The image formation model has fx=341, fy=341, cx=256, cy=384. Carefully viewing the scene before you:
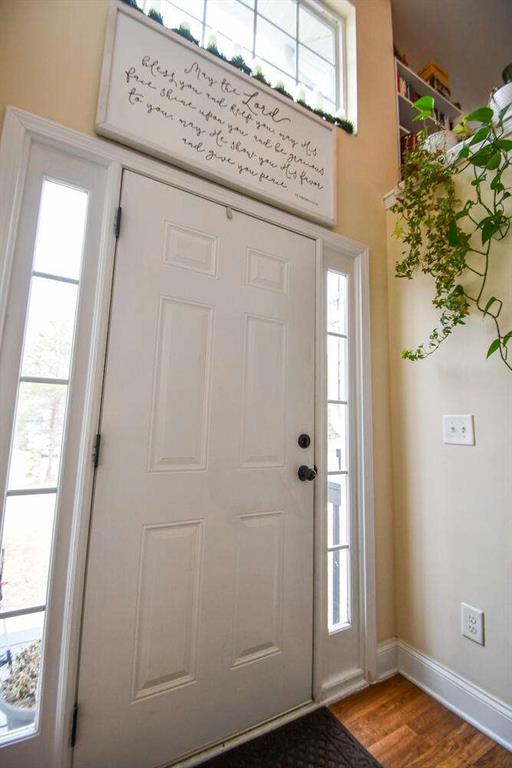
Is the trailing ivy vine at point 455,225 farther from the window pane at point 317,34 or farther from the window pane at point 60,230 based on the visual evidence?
the window pane at point 60,230

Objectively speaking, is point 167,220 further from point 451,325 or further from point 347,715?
point 347,715

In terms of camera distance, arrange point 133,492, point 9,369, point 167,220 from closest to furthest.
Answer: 1. point 9,369
2. point 133,492
3. point 167,220

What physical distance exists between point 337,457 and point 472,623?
79 cm

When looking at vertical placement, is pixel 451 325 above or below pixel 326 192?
below

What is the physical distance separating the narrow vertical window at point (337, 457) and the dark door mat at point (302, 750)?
0.32m

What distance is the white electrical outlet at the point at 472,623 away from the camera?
1294 millimetres

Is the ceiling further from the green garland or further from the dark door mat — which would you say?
the dark door mat

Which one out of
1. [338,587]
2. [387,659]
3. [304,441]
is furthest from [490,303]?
[387,659]

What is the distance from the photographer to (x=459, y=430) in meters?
1.43

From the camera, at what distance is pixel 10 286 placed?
1.00 m

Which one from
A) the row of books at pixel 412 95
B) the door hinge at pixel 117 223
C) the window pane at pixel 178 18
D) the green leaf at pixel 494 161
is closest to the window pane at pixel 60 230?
the door hinge at pixel 117 223

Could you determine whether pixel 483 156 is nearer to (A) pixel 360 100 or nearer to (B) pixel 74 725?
(A) pixel 360 100

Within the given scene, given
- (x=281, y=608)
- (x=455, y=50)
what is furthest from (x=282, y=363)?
(x=455, y=50)

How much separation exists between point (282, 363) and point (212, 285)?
42 cm
